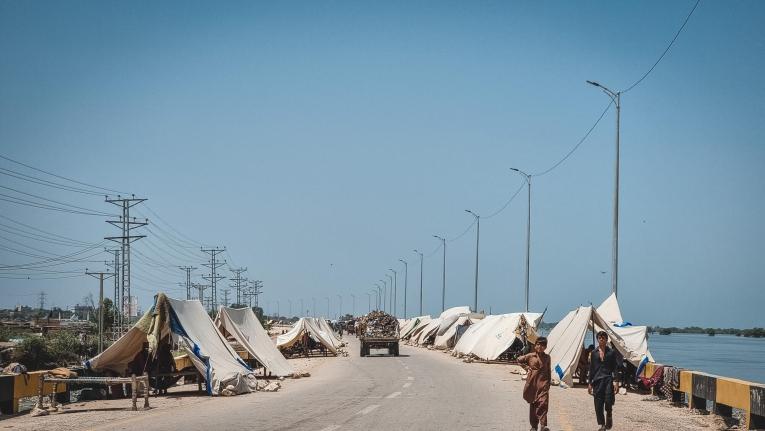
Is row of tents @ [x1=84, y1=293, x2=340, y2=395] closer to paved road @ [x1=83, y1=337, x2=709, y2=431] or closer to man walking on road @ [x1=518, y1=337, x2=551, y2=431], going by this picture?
paved road @ [x1=83, y1=337, x2=709, y2=431]

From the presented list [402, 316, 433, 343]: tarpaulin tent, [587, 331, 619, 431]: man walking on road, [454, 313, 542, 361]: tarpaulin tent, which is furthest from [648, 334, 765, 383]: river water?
[587, 331, 619, 431]: man walking on road

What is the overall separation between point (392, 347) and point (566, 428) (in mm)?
36447

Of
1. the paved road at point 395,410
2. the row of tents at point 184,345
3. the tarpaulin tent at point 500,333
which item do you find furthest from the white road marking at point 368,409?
the tarpaulin tent at point 500,333

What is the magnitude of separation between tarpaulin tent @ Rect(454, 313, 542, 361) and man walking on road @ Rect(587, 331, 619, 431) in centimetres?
2526

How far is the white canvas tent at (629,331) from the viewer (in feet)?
92.5

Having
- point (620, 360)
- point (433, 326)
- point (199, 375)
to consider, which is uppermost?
point (620, 360)

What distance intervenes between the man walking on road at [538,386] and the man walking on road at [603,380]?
134 cm

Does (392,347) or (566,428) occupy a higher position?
(566,428)

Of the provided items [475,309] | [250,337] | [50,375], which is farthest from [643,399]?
[475,309]

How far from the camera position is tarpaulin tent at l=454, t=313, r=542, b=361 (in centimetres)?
4388

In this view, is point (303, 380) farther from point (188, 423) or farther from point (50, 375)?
point (188, 423)

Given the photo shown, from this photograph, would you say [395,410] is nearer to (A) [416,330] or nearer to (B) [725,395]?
(B) [725,395]

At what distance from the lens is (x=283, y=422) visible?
603 inches

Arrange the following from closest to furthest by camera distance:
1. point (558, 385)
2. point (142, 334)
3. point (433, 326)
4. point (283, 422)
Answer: point (283, 422) < point (142, 334) < point (558, 385) < point (433, 326)
